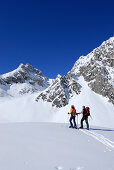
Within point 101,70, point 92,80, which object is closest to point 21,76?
point 92,80

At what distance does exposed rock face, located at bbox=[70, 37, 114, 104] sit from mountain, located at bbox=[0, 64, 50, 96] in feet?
182

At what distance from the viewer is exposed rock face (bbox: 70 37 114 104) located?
182 feet

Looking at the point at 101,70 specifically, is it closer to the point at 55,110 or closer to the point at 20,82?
the point at 55,110

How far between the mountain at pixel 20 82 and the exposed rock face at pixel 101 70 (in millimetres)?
55618

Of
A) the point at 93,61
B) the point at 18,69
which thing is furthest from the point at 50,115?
the point at 18,69

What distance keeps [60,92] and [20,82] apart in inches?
2630

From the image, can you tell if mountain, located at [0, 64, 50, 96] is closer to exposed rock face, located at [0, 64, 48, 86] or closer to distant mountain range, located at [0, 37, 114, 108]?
exposed rock face, located at [0, 64, 48, 86]

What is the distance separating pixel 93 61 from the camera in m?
68.1

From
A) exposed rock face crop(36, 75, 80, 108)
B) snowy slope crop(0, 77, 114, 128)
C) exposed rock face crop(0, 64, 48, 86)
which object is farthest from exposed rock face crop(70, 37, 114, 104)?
exposed rock face crop(0, 64, 48, 86)

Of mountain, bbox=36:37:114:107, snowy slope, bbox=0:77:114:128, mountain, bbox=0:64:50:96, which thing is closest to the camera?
snowy slope, bbox=0:77:114:128

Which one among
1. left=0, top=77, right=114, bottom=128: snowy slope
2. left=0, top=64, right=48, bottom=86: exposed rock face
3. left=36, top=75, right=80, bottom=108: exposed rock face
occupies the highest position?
left=0, top=64, right=48, bottom=86: exposed rock face

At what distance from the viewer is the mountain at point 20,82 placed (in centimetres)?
10056

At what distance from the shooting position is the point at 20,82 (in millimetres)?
113562

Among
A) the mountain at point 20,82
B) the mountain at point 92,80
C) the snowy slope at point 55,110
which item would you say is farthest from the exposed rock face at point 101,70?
the mountain at point 20,82
